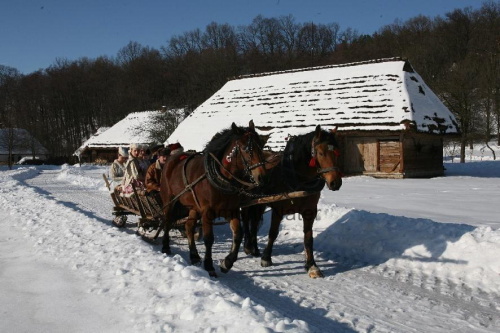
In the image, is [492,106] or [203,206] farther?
[492,106]

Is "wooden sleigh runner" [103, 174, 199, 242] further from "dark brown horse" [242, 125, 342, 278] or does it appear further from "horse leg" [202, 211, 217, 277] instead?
"dark brown horse" [242, 125, 342, 278]

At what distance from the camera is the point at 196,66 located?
5966cm

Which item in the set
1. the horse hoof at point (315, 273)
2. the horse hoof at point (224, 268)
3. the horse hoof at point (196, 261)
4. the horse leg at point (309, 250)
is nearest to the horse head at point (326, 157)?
the horse leg at point (309, 250)

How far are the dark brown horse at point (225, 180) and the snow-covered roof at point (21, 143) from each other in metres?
55.7

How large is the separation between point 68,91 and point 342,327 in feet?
242

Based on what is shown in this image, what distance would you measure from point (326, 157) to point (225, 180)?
1.33m

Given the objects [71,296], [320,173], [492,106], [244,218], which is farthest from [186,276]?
[492,106]

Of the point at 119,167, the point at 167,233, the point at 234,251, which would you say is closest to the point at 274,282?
the point at 234,251

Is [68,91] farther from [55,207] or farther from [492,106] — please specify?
[55,207]

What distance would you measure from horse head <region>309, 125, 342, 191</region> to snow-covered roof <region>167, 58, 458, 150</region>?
15427 millimetres

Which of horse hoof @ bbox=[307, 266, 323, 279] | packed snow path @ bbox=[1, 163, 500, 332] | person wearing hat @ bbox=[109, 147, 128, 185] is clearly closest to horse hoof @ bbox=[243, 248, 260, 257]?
packed snow path @ bbox=[1, 163, 500, 332]

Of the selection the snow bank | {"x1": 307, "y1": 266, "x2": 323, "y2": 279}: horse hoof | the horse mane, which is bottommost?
{"x1": 307, "y1": 266, "x2": 323, "y2": 279}: horse hoof

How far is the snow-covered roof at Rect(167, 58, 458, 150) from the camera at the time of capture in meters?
21.6

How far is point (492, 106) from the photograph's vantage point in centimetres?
3700
